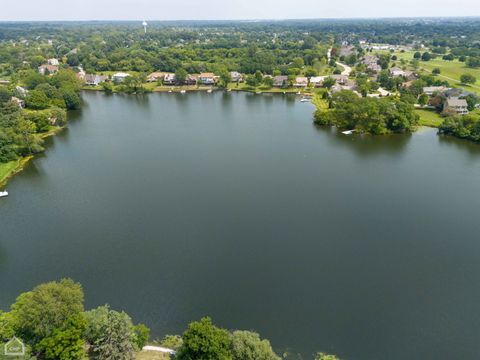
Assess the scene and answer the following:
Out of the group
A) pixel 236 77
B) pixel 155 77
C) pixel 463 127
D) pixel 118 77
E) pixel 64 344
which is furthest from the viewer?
pixel 155 77

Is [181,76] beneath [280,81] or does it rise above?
above

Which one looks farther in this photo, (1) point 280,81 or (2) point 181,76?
(2) point 181,76

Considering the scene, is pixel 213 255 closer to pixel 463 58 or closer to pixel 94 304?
pixel 94 304

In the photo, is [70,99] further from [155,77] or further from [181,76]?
[155,77]

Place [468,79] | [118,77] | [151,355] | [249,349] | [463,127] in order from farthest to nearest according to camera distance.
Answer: [118,77], [468,79], [463,127], [151,355], [249,349]

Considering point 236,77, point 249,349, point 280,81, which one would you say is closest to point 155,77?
point 236,77

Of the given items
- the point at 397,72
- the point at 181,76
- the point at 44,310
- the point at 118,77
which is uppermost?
the point at 44,310

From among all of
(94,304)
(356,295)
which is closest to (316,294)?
(356,295)
